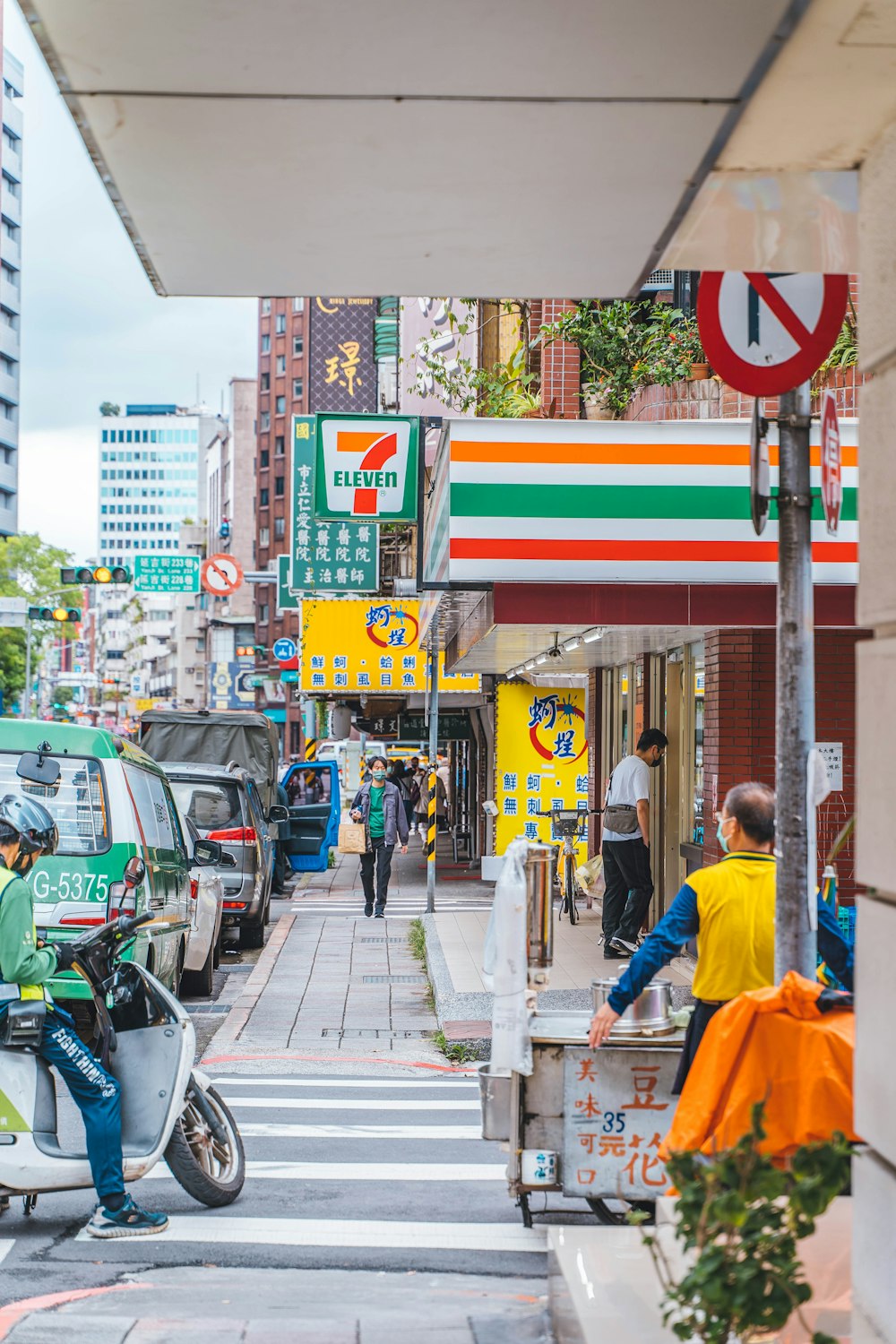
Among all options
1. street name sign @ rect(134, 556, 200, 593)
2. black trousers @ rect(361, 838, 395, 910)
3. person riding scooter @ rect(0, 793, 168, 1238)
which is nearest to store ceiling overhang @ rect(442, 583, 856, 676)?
person riding scooter @ rect(0, 793, 168, 1238)

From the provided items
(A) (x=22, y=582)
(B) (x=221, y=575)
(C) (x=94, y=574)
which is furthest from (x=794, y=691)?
(A) (x=22, y=582)

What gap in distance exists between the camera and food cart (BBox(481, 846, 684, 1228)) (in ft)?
Result: 18.7

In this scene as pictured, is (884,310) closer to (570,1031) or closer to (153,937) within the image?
(570,1031)

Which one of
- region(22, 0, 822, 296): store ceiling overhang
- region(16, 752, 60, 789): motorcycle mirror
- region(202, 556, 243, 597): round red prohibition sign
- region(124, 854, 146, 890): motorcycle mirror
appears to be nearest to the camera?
region(22, 0, 822, 296): store ceiling overhang

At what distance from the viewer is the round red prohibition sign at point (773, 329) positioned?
554 centimetres

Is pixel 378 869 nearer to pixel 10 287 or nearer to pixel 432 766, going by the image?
pixel 432 766

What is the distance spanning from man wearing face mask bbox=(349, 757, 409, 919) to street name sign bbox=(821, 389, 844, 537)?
14657mm

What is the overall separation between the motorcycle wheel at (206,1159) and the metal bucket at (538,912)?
66.2 inches

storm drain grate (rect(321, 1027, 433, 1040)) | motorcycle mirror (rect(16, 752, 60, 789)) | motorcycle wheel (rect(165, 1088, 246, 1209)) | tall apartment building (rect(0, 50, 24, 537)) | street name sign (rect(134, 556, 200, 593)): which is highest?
tall apartment building (rect(0, 50, 24, 537))

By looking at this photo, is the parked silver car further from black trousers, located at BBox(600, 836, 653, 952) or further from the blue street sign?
the blue street sign

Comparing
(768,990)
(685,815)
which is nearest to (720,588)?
(685,815)

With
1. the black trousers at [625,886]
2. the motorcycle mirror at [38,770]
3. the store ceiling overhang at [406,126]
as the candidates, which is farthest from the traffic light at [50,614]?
the store ceiling overhang at [406,126]

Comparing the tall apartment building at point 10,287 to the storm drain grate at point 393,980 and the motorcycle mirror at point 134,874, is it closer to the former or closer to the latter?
the storm drain grate at point 393,980

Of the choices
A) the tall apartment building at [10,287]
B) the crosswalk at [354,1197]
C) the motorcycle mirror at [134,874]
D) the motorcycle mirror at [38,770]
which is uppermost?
the tall apartment building at [10,287]
